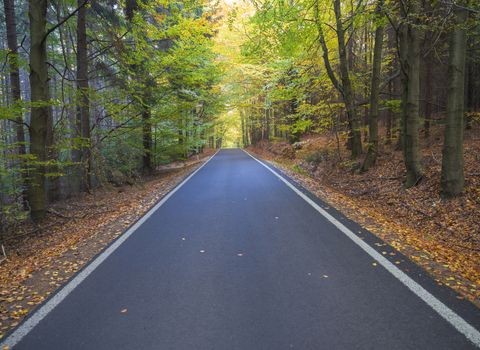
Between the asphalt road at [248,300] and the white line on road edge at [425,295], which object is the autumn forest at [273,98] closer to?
the white line on road edge at [425,295]

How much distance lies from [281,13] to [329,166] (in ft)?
26.3

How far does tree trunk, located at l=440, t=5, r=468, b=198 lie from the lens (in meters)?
7.42

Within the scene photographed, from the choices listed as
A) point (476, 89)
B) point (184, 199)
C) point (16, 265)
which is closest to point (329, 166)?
point (476, 89)

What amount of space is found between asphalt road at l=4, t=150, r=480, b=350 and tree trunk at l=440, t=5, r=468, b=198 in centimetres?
328

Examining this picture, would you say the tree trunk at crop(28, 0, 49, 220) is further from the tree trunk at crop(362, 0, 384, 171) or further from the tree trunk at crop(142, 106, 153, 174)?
the tree trunk at crop(362, 0, 384, 171)

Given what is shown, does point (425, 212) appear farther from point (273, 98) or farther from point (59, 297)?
point (273, 98)

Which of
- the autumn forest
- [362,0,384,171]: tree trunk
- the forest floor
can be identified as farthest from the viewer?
[362,0,384,171]: tree trunk

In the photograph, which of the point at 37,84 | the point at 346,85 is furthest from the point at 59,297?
the point at 346,85

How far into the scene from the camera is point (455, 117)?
7523 millimetres

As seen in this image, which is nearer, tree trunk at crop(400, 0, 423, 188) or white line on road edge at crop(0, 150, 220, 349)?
white line on road edge at crop(0, 150, 220, 349)

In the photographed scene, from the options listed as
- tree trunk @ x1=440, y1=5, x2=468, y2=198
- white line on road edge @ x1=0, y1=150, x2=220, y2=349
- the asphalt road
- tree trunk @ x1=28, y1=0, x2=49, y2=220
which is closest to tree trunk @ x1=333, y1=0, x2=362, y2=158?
tree trunk @ x1=440, y1=5, x2=468, y2=198

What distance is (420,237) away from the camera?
6.14 meters

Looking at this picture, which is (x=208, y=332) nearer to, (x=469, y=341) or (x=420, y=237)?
(x=469, y=341)

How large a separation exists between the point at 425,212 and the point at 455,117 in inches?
91.3
